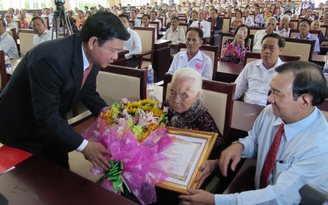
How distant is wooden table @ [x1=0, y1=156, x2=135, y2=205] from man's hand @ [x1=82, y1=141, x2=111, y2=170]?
0.10 metres

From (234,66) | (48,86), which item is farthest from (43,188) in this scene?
(234,66)

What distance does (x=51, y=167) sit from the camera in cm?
105

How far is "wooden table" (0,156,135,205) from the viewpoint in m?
0.87

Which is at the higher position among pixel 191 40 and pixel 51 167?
pixel 191 40

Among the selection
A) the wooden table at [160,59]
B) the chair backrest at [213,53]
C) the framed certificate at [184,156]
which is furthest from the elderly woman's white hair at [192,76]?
the wooden table at [160,59]

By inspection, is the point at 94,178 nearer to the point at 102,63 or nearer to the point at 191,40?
the point at 102,63

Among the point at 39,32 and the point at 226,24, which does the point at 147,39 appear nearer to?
the point at 39,32

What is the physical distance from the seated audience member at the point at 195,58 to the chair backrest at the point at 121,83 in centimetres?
109

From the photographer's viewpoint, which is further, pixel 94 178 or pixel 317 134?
pixel 94 178

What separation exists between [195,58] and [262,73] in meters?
0.71

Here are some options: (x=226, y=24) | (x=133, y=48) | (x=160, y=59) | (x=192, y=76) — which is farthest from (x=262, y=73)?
(x=226, y=24)

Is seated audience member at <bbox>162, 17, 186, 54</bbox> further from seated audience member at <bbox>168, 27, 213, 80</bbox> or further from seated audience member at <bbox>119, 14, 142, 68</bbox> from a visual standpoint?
seated audience member at <bbox>168, 27, 213, 80</bbox>

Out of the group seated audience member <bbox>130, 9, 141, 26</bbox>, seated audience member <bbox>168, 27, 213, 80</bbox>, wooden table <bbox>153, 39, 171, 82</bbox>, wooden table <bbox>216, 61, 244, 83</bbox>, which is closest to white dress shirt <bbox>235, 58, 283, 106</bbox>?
wooden table <bbox>216, 61, 244, 83</bbox>

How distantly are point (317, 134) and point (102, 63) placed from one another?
918 mm
